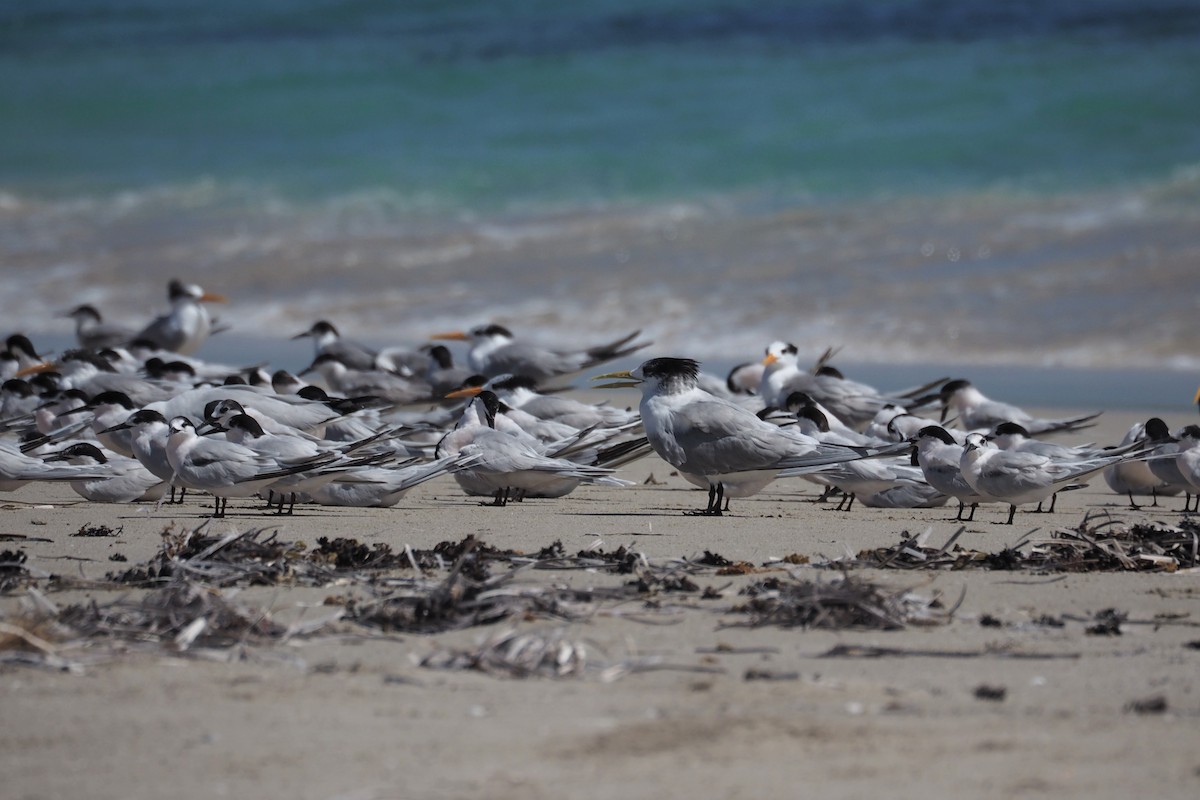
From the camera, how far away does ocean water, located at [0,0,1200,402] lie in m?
13.8

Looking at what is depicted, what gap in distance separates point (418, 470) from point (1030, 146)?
50.5 feet

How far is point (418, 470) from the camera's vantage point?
6062mm

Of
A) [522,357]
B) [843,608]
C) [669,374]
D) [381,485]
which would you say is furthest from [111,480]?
[522,357]

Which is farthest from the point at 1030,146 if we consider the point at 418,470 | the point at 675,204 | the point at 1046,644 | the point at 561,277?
the point at 1046,644

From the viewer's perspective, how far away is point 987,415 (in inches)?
307

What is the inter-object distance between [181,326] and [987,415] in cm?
696

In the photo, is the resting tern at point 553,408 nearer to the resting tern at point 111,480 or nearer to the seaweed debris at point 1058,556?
the resting tern at point 111,480

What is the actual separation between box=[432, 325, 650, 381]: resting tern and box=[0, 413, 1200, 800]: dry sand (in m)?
5.74

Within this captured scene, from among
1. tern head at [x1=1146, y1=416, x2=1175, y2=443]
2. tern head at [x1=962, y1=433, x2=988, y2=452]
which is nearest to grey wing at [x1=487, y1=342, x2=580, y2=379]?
tern head at [x1=1146, y1=416, x2=1175, y2=443]

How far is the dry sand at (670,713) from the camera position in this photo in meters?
2.75

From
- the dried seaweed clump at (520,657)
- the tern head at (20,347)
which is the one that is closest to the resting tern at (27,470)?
the dried seaweed clump at (520,657)

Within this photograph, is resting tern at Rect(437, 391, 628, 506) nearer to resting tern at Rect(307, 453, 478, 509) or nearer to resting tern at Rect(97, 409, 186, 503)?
resting tern at Rect(307, 453, 478, 509)

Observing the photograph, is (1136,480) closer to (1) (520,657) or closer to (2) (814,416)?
(2) (814,416)

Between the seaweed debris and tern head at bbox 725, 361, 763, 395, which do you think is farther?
tern head at bbox 725, 361, 763, 395
